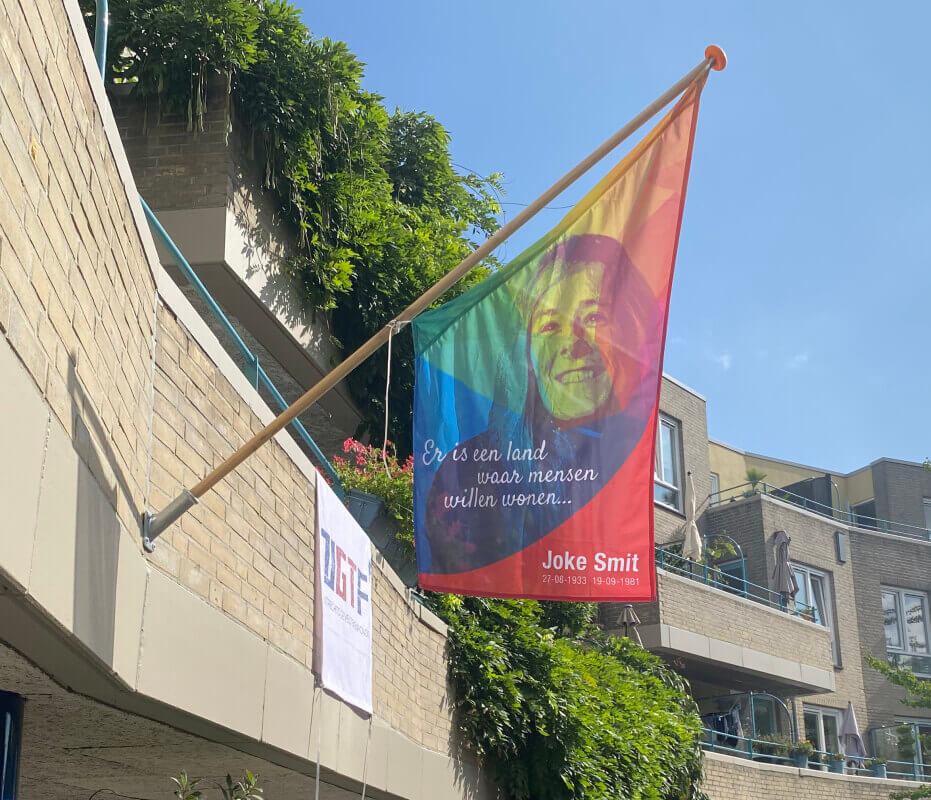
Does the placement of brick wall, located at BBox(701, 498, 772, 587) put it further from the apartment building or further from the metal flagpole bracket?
the metal flagpole bracket

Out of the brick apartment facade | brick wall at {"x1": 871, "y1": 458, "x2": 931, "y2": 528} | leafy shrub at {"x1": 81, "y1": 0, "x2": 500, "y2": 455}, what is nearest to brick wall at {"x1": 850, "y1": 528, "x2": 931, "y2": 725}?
brick wall at {"x1": 871, "y1": 458, "x2": 931, "y2": 528}

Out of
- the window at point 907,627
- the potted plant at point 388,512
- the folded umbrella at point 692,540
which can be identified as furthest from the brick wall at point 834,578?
the potted plant at point 388,512

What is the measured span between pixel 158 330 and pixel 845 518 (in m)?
32.6

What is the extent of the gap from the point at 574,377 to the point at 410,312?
134 cm

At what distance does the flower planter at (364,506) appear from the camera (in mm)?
11180

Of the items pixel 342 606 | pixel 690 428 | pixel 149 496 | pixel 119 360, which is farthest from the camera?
pixel 690 428

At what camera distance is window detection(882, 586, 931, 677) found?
98.7ft

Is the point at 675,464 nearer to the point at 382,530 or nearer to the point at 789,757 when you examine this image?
the point at 789,757

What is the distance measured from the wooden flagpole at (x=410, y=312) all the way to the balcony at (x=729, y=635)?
A: 14.5 metres

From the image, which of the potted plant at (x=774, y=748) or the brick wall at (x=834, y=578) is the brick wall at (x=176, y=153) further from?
the brick wall at (x=834, y=578)

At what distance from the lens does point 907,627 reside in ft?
101

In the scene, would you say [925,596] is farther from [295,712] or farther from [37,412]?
[37,412]

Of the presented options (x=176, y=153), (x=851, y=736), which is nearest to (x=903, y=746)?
(x=851, y=736)

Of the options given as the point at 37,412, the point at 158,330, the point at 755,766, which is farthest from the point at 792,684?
the point at 37,412
